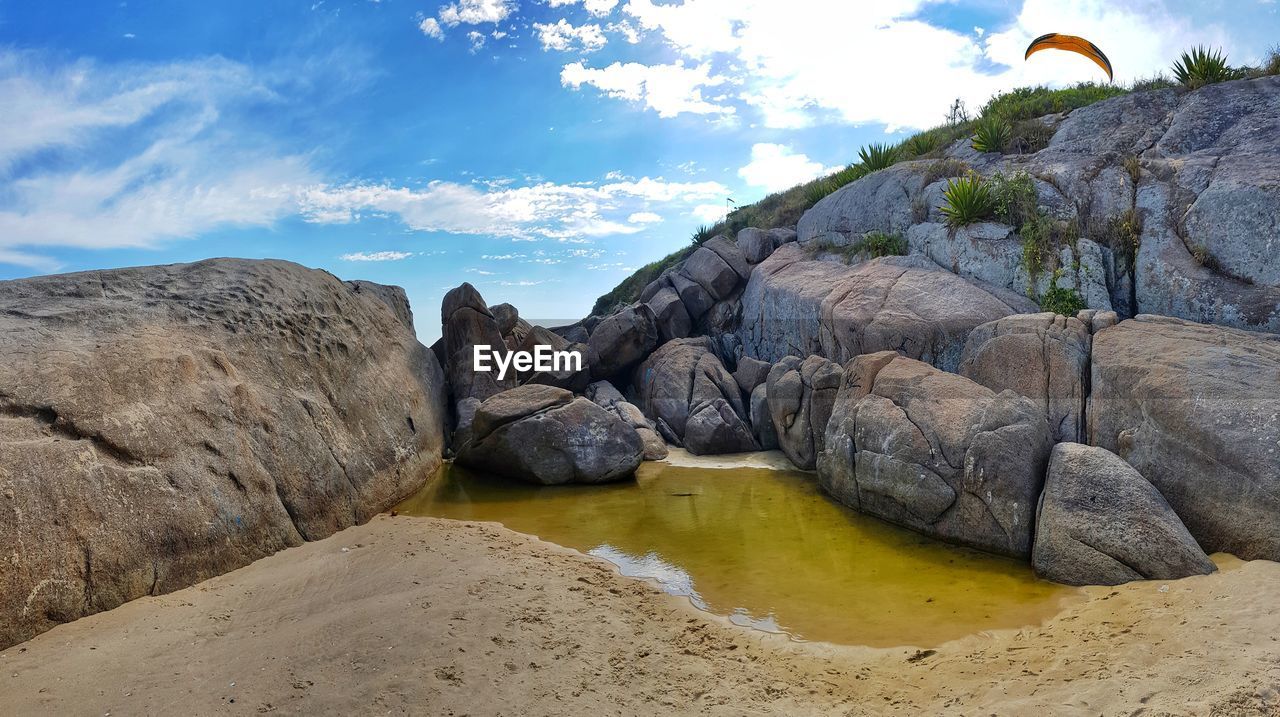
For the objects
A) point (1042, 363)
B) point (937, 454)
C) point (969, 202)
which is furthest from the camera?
point (969, 202)

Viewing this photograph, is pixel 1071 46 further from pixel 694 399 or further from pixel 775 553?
pixel 775 553

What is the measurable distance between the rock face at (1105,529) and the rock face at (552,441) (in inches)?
274

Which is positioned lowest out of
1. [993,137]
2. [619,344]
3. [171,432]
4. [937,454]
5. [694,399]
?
[937,454]

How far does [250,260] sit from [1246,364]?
1410 cm

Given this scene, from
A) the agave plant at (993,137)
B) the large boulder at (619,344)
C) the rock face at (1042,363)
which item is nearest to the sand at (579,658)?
the rock face at (1042,363)

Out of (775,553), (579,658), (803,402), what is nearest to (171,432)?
(579,658)

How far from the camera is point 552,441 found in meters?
12.5

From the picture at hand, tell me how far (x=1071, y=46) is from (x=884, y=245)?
570 cm

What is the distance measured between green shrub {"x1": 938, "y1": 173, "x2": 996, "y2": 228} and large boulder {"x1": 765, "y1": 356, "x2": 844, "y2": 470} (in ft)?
15.6

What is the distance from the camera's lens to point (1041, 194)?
14016mm

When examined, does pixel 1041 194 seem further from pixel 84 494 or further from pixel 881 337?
pixel 84 494

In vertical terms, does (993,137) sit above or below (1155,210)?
above

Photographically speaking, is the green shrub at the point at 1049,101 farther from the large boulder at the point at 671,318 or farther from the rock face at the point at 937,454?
the rock face at the point at 937,454

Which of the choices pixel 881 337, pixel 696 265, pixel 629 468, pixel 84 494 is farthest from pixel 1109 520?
pixel 696 265
